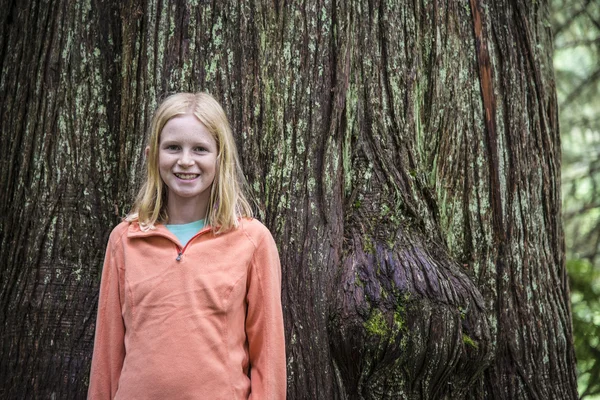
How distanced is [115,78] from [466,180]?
1.88 m

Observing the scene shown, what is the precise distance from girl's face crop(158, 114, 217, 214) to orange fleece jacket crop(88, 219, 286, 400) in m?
0.19

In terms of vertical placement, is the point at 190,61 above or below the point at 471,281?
above

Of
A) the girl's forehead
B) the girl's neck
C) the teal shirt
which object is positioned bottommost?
Answer: the teal shirt

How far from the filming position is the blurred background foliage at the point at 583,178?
17.1ft

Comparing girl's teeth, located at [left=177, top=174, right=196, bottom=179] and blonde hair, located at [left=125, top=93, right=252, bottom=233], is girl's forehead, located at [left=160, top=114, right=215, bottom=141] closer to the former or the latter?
blonde hair, located at [left=125, top=93, right=252, bottom=233]

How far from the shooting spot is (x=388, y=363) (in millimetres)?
2996

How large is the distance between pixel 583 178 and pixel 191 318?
5.84m

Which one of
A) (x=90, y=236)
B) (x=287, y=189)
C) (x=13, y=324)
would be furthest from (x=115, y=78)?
(x=13, y=324)

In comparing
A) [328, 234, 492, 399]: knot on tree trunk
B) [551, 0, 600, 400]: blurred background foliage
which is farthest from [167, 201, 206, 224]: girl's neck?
[551, 0, 600, 400]: blurred background foliage

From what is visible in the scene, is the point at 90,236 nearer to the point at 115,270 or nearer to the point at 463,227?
the point at 115,270

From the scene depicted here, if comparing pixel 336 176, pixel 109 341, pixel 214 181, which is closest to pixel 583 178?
pixel 336 176

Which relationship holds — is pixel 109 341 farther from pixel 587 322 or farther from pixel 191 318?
pixel 587 322

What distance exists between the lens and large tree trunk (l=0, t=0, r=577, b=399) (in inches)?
121

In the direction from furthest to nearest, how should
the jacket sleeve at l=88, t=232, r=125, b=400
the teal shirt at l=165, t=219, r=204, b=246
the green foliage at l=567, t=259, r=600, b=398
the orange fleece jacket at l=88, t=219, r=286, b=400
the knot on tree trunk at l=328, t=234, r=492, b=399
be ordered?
the green foliage at l=567, t=259, r=600, b=398 → the knot on tree trunk at l=328, t=234, r=492, b=399 → the teal shirt at l=165, t=219, r=204, b=246 → the jacket sleeve at l=88, t=232, r=125, b=400 → the orange fleece jacket at l=88, t=219, r=286, b=400
